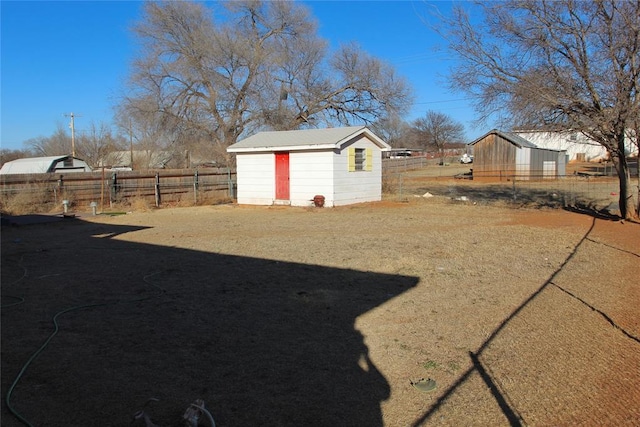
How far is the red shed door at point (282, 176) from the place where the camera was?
21547 mm

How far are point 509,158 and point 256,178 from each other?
23344 millimetres

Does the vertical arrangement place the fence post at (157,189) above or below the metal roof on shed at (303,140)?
below

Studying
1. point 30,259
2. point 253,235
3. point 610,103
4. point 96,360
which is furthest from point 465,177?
point 96,360

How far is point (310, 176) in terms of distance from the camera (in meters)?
20.9

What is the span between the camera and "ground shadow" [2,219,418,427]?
11.9ft

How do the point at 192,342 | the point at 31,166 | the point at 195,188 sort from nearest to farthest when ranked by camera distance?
the point at 192,342 → the point at 195,188 → the point at 31,166

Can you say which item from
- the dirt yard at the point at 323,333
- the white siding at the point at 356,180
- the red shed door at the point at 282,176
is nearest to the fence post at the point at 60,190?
the red shed door at the point at 282,176

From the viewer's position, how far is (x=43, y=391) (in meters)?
3.76

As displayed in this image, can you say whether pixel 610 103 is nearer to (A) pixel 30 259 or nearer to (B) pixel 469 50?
(B) pixel 469 50

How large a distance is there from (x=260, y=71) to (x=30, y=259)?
26.9 meters

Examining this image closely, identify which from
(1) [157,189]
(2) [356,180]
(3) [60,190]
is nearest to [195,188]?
(1) [157,189]

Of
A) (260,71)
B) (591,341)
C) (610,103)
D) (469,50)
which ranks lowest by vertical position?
(591,341)

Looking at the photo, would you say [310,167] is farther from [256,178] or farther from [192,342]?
[192,342]

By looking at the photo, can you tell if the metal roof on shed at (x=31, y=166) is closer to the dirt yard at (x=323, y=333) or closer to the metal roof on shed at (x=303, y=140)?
the metal roof on shed at (x=303, y=140)
